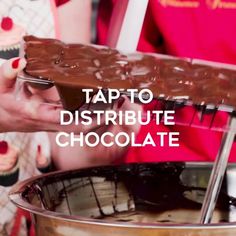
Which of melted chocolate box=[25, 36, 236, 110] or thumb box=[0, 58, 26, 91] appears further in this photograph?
thumb box=[0, 58, 26, 91]

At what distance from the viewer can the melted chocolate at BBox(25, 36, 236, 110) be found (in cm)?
63

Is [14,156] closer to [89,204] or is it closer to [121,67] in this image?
[89,204]

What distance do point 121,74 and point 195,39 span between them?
14.5 inches

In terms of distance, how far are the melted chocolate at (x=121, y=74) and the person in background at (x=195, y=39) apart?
0.28m

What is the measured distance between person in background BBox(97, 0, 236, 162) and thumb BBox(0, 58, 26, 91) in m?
0.23

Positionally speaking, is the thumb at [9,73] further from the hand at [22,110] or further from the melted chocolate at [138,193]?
the melted chocolate at [138,193]

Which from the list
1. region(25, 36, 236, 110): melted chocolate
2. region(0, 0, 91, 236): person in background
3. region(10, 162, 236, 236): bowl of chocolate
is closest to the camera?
region(25, 36, 236, 110): melted chocolate

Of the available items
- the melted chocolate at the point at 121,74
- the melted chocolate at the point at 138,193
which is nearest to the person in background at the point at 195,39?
the melted chocolate at the point at 138,193

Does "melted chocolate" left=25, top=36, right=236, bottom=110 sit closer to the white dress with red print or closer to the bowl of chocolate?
the bowl of chocolate

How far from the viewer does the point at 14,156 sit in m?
0.98

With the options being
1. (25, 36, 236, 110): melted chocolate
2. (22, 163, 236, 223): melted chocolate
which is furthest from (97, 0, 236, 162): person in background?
(25, 36, 236, 110): melted chocolate

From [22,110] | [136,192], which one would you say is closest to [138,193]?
[136,192]

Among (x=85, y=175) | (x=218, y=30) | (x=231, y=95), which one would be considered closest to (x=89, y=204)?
(x=85, y=175)

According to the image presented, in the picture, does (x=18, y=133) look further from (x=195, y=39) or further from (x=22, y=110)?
(x=195, y=39)
